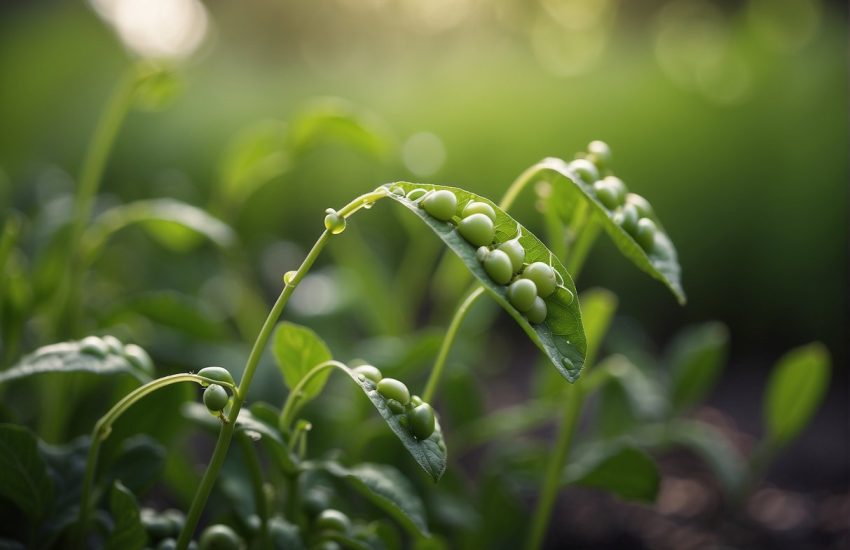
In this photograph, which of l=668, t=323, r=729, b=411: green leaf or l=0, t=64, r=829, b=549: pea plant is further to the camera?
l=668, t=323, r=729, b=411: green leaf

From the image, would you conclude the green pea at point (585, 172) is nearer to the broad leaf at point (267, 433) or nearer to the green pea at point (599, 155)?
the green pea at point (599, 155)

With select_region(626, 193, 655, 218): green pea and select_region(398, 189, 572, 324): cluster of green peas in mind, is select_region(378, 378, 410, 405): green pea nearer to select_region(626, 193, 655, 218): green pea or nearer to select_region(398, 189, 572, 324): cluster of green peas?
select_region(398, 189, 572, 324): cluster of green peas

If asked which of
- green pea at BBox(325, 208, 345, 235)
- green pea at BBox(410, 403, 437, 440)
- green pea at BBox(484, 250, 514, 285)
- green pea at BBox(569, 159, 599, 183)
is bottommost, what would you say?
green pea at BBox(410, 403, 437, 440)

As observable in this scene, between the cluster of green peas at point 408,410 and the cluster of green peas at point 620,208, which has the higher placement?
the cluster of green peas at point 620,208

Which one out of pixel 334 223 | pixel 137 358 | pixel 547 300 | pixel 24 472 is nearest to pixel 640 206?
pixel 547 300

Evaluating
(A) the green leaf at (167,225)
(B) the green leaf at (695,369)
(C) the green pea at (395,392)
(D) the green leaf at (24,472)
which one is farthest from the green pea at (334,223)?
(B) the green leaf at (695,369)

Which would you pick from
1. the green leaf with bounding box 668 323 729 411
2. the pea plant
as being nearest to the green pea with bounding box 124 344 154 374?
the pea plant

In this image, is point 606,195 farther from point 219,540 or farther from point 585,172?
point 219,540
